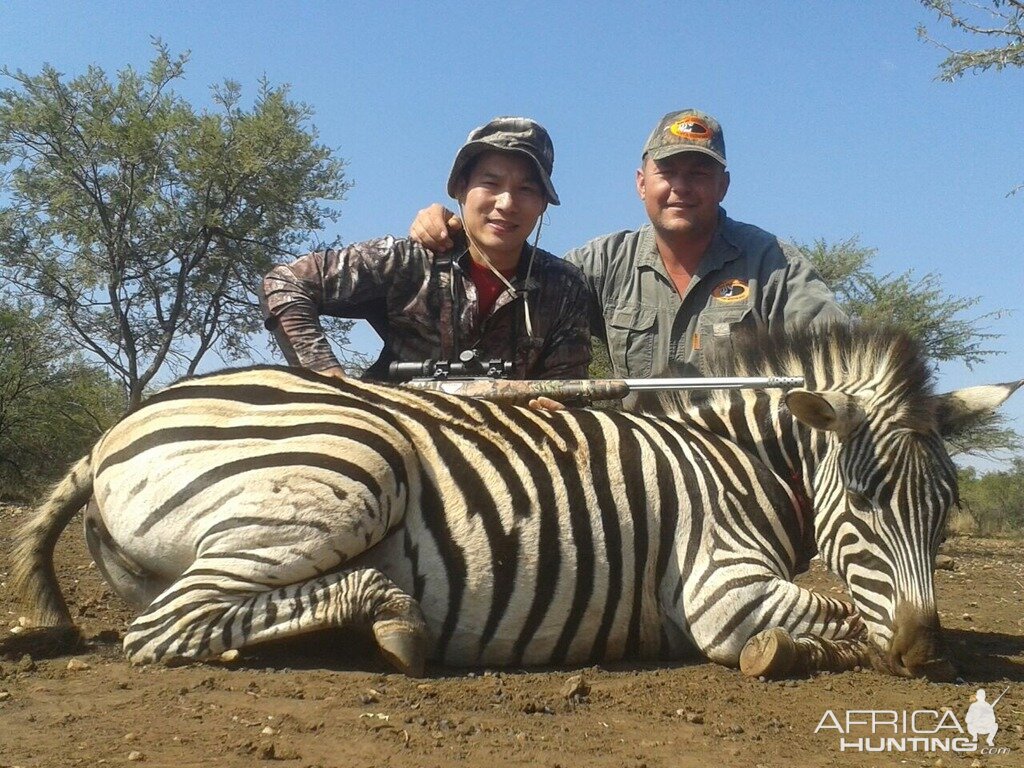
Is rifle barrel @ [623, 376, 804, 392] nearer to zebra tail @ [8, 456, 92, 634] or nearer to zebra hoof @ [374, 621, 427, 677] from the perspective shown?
zebra hoof @ [374, 621, 427, 677]

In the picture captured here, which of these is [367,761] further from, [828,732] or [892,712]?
[892,712]

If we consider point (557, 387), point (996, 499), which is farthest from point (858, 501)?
point (996, 499)

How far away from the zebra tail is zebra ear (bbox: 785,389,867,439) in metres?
2.62

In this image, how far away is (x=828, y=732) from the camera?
2.73 metres

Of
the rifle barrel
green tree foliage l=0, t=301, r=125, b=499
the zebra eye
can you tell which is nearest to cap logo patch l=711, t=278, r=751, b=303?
the rifle barrel

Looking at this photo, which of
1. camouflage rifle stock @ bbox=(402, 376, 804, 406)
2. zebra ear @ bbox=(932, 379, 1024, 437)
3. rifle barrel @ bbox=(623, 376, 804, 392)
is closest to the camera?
zebra ear @ bbox=(932, 379, 1024, 437)

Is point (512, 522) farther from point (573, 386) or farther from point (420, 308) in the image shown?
point (420, 308)

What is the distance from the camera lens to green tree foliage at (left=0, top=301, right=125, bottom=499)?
14750mm

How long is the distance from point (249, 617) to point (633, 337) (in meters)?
3.40

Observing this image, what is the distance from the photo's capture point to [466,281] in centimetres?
507

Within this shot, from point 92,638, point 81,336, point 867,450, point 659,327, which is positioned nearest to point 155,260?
point 81,336

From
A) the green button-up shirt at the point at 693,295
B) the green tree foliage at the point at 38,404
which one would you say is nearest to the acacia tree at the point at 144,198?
the green tree foliage at the point at 38,404

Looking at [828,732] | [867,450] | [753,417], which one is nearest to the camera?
[828,732]

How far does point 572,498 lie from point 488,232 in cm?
192
